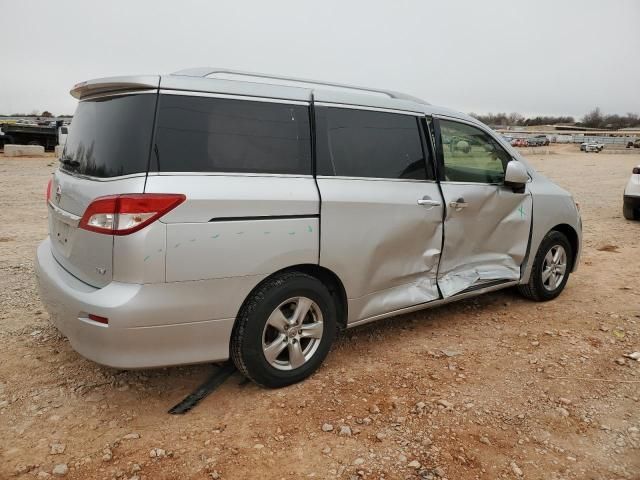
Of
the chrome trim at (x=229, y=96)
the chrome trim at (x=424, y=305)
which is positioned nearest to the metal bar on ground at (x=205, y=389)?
the chrome trim at (x=424, y=305)

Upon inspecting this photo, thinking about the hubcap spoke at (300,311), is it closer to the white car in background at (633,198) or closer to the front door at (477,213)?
the front door at (477,213)

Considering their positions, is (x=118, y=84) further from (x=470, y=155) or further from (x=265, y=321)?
(x=470, y=155)

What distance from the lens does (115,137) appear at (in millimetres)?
2811

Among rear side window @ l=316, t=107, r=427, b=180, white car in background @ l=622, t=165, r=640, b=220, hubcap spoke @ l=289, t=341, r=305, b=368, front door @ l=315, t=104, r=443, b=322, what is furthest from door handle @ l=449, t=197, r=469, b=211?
white car in background @ l=622, t=165, r=640, b=220

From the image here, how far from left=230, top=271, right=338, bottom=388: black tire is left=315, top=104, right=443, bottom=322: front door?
0.67 feet

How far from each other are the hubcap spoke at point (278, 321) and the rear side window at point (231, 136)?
33.1 inches

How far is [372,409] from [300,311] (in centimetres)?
72

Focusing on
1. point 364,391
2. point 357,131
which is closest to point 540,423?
point 364,391

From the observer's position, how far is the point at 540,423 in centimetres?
297

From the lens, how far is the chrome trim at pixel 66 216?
9.47ft

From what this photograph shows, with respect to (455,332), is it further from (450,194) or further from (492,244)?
(450,194)

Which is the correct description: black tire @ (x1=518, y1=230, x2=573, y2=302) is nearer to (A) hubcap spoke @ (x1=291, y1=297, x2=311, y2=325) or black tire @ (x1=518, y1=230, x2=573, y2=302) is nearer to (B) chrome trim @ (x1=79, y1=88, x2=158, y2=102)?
(A) hubcap spoke @ (x1=291, y1=297, x2=311, y2=325)

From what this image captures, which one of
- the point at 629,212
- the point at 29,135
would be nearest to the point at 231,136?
the point at 629,212

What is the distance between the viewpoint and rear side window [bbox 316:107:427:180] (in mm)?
3354
